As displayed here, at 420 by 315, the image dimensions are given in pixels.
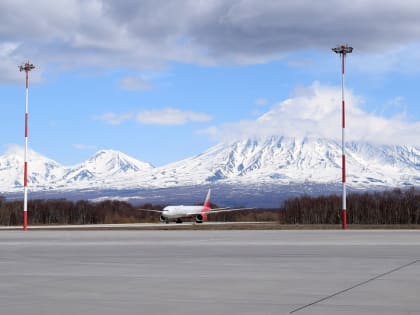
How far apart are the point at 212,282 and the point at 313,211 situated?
79605 millimetres

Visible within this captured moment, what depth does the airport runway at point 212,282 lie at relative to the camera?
15.0 m

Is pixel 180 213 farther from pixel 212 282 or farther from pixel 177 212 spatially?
pixel 212 282

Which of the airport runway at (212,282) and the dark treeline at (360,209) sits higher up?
the dark treeline at (360,209)

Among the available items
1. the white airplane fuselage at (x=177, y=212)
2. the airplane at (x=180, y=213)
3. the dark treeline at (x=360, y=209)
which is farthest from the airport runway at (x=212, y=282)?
the airplane at (x=180, y=213)

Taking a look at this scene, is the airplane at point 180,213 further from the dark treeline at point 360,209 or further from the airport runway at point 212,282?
the airport runway at point 212,282

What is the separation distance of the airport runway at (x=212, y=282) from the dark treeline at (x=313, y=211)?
62537 mm

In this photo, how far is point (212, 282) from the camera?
64.0 feet

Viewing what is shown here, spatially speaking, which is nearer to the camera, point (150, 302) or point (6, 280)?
point (150, 302)

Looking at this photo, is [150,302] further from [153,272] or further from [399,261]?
[399,261]

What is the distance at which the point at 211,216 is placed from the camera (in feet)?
494

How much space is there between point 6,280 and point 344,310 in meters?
9.68

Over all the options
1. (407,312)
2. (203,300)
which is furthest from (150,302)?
(407,312)

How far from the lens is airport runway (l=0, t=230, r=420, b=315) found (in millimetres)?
14992

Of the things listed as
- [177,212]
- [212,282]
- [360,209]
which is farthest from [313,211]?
[212,282]
